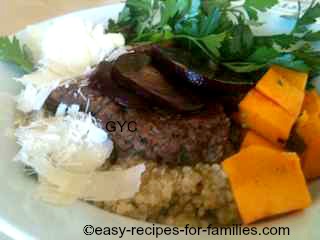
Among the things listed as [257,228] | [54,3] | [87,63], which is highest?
[87,63]

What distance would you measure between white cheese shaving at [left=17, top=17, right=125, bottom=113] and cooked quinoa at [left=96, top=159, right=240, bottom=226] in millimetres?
365

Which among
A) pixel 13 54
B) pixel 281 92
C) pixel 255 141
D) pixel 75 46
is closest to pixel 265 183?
pixel 255 141

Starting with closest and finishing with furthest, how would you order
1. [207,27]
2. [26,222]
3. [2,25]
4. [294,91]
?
[26,222], [294,91], [207,27], [2,25]

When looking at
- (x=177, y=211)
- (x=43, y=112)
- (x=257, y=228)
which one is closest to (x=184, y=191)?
(x=177, y=211)

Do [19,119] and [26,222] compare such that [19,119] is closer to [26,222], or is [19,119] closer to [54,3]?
[26,222]

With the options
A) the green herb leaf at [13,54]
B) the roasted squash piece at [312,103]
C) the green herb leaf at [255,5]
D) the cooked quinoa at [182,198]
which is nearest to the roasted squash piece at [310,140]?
the roasted squash piece at [312,103]

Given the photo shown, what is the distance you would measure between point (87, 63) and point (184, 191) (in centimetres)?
53

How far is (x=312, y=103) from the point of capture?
4.59ft

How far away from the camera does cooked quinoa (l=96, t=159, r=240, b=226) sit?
1.17 m

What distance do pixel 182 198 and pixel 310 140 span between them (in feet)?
1.28

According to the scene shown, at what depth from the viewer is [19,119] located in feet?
4.63

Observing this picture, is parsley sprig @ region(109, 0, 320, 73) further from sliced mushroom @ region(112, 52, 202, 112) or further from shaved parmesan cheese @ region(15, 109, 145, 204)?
shaved parmesan cheese @ region(15, 109, 145, 204)

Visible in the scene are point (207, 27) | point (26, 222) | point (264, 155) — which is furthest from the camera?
point (207, 27)

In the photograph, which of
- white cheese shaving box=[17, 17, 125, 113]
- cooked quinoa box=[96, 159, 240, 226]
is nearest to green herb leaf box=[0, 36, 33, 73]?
white cheese shaving box=[17, 17, 125, 113]
